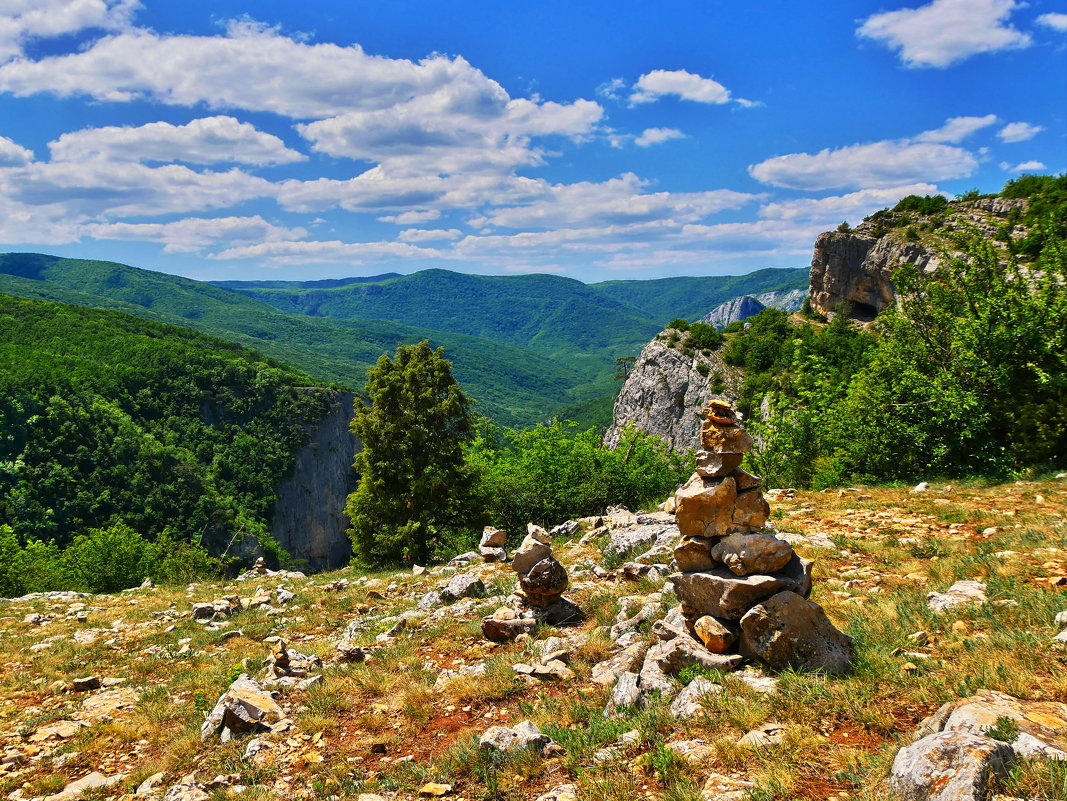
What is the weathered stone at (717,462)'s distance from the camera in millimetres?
6656

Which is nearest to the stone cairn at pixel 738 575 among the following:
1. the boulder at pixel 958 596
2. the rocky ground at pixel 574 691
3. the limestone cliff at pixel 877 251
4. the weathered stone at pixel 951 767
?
the rocky ground at pixel 574 691

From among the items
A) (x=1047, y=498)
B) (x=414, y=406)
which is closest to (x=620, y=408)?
(x=414, y=406)

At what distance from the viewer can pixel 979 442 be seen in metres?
15.5

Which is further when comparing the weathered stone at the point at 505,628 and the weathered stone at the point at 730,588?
the weathered stone at the point at 505,628

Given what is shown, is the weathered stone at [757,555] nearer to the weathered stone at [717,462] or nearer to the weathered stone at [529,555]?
the weathered stone at [717,462]

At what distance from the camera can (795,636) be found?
5.77 metres

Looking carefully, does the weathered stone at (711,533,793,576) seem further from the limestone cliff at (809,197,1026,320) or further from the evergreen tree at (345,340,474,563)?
the limestone cliff at (809,197,1026,320)

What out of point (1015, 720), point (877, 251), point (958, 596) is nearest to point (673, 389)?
point (877, 251)

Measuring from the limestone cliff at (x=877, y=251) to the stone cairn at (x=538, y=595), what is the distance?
2268 inches

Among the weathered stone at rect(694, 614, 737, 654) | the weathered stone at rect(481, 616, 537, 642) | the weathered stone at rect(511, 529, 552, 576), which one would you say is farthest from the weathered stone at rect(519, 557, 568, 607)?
the weathered stone at rect(694, 614, 737, 654)

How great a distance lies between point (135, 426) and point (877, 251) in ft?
369

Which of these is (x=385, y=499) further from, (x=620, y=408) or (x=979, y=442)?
(x=620, y=408)

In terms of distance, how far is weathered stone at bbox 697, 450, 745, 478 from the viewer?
666 centimetres

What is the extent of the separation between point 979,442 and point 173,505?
9750cm
